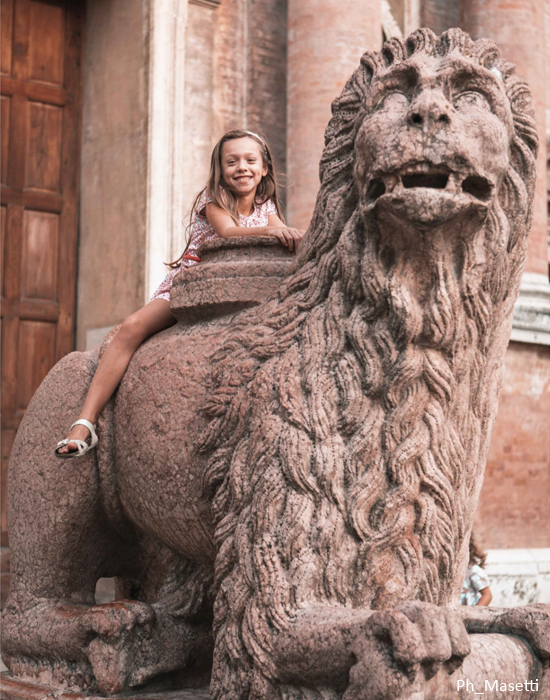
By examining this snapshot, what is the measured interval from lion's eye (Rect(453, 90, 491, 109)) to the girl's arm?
67 centimetres

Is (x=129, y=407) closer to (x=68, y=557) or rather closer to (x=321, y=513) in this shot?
(x=68, y=557)

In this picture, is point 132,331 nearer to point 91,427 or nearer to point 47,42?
point 91,427

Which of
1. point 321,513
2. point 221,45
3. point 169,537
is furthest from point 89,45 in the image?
point 321,513

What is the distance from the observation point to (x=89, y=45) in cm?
689

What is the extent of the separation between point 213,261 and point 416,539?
3.36ft

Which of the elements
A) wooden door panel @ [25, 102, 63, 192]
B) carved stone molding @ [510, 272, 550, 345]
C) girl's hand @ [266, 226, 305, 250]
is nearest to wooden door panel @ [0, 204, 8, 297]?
wooden door panel @ [25, 102, 63, 192]

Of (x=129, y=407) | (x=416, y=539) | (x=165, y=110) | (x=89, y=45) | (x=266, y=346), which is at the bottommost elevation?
(x=416, y=539)

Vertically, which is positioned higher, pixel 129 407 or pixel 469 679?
pixel 129 407

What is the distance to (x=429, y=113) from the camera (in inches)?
83.4

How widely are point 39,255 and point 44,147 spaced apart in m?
0.80

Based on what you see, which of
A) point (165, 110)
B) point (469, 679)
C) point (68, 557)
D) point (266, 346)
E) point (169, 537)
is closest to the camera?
point (469, 679)

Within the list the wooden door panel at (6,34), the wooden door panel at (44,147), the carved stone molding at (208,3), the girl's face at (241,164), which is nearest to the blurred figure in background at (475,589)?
the girl's face at (241,164)

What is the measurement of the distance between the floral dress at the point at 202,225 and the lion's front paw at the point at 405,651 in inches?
58.3

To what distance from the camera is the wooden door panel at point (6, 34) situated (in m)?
6.68
